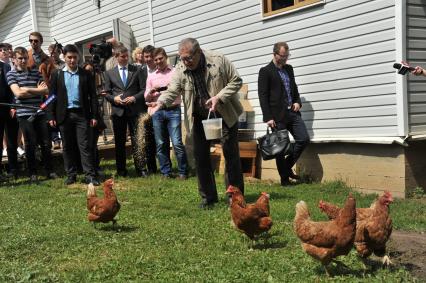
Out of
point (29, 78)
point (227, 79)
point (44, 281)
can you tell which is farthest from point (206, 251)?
point (29, 78)

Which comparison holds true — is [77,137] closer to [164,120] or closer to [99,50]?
[164,120]

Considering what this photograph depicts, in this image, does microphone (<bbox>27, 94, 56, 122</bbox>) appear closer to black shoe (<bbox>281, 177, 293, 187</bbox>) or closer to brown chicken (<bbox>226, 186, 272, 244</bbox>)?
black shoe (<bbox>281, 177, 293, 187</bbox>)

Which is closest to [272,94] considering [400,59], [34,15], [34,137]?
[400,59]

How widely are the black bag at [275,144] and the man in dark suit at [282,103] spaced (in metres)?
0.18

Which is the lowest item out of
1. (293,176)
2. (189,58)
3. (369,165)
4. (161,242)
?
(161,242)

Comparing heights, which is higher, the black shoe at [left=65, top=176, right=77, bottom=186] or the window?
the window

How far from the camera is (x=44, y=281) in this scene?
4.29 meters

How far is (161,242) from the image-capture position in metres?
5.39

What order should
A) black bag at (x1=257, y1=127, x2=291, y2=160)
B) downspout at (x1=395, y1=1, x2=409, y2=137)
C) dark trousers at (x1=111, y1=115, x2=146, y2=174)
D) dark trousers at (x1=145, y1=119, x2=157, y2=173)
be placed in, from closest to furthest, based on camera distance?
downspout at (x1=395, y1=1, x2=409, y2=137), black bag at (x1=257, y1=127, x2=291, y2=160), dark trousers at (x1=111, y1=115, x2=146, y2=174), dark trousers at (x1=145, y1=119, x2=157, y2=173)

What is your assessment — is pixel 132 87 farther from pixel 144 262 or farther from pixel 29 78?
pixel 144 262

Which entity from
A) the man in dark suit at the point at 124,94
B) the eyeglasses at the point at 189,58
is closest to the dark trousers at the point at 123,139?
the man in dark suit at the point at 124,94

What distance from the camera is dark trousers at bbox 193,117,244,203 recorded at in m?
6.60

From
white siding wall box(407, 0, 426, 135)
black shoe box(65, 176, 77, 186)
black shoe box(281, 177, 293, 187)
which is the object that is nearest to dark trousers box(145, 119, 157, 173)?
black shoe box(65, 176, 77, 186)

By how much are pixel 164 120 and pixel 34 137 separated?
2.25 metres
